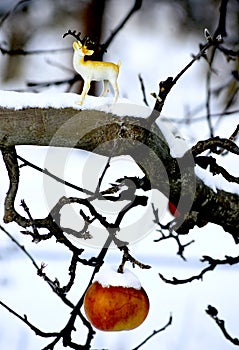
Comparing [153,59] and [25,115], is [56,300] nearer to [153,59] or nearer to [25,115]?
[25,115]

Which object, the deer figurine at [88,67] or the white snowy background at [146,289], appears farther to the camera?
the white snowy background at [146,289]

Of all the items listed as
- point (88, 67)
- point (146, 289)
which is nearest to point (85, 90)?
point (88, 67)

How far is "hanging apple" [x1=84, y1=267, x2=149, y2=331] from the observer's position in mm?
881

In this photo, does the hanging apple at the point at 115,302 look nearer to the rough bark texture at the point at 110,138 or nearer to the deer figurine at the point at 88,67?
the rough bark texture at the point at 110,138

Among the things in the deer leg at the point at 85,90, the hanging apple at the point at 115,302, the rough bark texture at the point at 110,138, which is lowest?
the hanging apple at the point at 115,302

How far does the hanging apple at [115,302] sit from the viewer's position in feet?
2.89

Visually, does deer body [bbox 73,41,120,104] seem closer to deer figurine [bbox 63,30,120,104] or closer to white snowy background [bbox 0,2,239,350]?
deer figurine [bbox 63,30,120,104]

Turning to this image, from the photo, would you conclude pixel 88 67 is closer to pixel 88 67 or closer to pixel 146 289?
pixel 88 67

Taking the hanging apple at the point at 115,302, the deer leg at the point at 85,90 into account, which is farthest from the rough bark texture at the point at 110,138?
the hanging apple at the point at 115,302

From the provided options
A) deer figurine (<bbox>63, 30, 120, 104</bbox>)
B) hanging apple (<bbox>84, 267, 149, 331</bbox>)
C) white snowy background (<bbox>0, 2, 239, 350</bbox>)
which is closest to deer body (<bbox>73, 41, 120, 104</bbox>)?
deer figurine (<bbox>63, 30, 120, 104</bbox>)

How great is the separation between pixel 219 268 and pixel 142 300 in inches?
71.4

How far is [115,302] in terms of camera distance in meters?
0.89

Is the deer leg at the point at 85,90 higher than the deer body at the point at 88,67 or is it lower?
lower

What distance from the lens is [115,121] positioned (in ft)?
2.89
